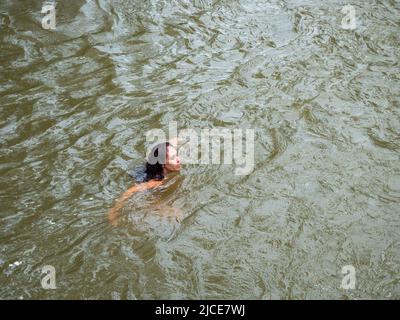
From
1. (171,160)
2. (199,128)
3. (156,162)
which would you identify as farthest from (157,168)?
(199,128)

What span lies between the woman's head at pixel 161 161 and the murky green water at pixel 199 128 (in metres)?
0.23

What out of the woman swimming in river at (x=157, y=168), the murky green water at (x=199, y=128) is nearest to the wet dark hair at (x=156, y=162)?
the woman swimming in river at (x=157, y=168)

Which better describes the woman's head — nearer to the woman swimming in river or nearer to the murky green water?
the woman swimming in river

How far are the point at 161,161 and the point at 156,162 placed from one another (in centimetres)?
6

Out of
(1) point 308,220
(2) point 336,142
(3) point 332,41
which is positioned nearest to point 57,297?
(1) point 308,220

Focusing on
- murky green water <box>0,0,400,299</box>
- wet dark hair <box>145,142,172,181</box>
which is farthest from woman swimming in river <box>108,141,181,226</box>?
murky green water <box>0,0,400,299</box>

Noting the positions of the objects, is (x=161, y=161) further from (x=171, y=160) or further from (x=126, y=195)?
(x=126, y=195)

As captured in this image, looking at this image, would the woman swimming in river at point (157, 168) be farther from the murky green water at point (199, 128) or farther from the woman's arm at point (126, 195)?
the murky green water at point (199, 128)

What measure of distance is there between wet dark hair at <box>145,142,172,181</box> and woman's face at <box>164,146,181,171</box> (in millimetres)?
37

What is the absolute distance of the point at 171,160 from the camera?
541cm

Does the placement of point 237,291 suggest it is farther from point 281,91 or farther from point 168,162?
point 281,91

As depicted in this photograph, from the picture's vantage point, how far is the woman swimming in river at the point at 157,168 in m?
5.35

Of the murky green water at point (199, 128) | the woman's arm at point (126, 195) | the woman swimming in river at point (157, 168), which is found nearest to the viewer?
the murky green water at point (199, 128)

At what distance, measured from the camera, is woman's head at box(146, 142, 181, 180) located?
536 cm
